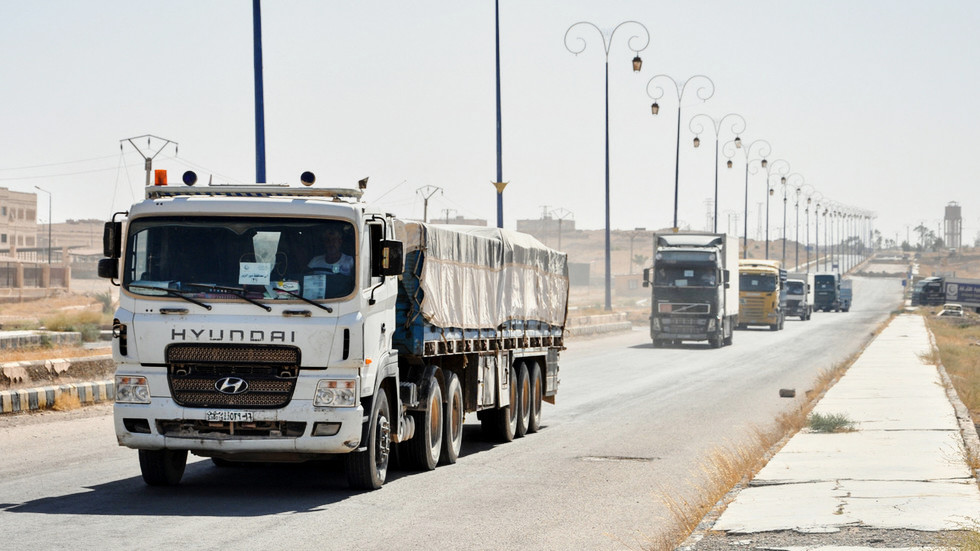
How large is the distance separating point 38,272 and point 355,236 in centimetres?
9653

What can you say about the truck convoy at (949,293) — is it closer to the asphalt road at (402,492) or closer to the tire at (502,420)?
the asphalt road at (402,492)

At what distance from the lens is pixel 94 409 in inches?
800

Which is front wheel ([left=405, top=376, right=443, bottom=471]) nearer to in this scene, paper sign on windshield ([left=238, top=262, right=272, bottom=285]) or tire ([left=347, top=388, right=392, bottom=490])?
tire ([left=347, top=388, right=392, bottom=490])

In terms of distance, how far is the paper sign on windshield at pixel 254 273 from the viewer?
11.2 meters

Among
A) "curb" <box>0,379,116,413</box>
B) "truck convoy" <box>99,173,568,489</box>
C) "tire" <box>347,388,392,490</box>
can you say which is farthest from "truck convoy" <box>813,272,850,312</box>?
"truck convoy" <box>99,173,568,489</box>

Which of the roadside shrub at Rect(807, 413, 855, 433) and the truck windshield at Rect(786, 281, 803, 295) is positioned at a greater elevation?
the truck windshield at Rect(786, 281, 803, 295)

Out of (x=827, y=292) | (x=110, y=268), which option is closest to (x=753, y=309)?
(x=827, y=292)

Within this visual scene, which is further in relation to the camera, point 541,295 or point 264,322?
point 541,295

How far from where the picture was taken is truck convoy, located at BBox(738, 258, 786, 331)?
200 feet

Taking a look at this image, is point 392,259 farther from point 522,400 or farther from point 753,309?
point 753,309

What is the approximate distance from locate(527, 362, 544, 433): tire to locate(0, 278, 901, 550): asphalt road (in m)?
0.21

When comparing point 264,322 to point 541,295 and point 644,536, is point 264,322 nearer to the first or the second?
point 644,536

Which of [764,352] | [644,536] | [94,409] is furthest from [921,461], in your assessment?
[764,352]

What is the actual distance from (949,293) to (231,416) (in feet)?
345
